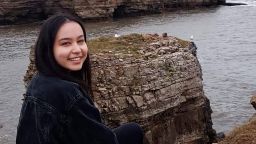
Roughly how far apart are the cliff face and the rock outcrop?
141 ft

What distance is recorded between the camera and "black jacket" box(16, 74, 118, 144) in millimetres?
2855

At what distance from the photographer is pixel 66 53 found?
3.10m

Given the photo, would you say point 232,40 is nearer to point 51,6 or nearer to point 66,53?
point 51,6

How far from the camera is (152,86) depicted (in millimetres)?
Answer: 12008

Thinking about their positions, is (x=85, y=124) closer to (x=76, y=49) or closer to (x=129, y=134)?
(x=76, y=49)

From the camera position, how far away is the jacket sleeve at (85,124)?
285 cm

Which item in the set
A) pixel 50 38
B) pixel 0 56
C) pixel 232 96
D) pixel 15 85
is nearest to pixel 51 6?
pixel 0 56

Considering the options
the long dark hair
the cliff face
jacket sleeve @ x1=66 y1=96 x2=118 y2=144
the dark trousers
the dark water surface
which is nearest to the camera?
jacket sleeve @ x1=66 y1=96 x2=118 y2=144

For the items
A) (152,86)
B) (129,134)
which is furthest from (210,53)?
(129,134)

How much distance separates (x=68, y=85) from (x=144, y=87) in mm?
8947

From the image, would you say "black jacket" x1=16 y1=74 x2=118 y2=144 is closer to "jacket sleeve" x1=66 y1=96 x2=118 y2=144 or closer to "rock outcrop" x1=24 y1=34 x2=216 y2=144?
"jacket sleeve" x1=66 y1=96 x2=118 y2=144

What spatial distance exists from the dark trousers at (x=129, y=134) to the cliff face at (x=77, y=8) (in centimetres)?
5235

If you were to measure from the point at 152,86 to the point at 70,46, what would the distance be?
896cm

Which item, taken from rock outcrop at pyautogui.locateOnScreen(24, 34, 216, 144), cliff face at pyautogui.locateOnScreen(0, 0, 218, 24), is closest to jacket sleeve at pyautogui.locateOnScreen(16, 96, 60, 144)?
rock outcrop at pyautogui.locateOnScreen(24, 34, 216, 144)
